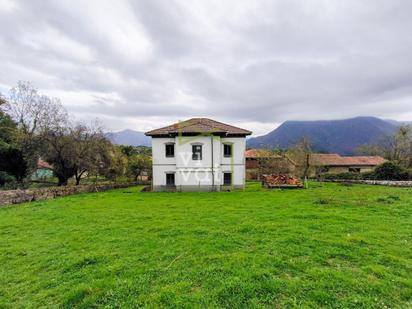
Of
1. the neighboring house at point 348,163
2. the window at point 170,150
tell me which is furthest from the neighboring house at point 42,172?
the neighboring house at point 348,163

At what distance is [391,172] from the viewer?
26.4 m

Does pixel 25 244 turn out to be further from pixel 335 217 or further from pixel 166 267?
pixel 335 217

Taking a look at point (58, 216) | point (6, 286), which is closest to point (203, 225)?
point (6, 286)

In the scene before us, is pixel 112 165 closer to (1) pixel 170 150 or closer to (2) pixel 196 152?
(1) pixel 170 150

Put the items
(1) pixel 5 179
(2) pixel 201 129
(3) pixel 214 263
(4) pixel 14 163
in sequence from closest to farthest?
(3) pixel 214 263, (2) pixel 201 129, (1) pixel 5 179, (4) pixel 14 163

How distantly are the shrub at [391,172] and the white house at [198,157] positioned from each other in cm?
1802

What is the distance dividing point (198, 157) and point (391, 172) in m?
23.3

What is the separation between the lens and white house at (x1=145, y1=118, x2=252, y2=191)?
73.2ft

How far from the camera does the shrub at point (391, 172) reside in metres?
25.9

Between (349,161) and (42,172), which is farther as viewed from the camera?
(349,161)

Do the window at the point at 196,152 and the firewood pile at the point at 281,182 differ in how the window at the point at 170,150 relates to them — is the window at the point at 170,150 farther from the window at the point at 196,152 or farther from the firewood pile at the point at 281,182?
the firewood pile at the point at 281,182

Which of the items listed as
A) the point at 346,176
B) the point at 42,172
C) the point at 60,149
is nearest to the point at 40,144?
the point at 60,149

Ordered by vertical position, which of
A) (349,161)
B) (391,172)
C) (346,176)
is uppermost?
(349,161)

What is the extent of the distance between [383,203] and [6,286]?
1524 centimetres
